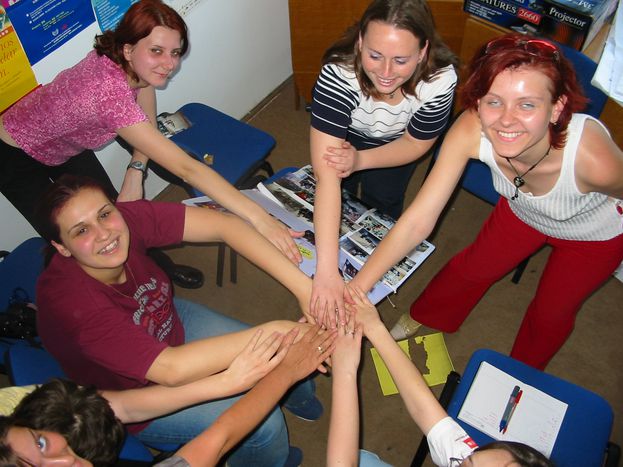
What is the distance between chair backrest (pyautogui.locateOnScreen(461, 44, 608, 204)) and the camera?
101 inches

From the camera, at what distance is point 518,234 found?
246 cm

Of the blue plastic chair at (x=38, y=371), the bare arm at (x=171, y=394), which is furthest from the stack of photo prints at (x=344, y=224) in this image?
the blue plastic chair at (x=38, y=371)

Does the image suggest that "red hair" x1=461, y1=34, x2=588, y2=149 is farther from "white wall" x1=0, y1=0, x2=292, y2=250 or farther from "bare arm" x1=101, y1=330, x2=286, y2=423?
"white wall" x1=0, y1=0, x2=292, y2=250

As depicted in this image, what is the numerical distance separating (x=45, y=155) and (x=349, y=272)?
5.11 feet

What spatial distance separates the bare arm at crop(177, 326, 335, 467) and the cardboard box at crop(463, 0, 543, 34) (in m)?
2.16

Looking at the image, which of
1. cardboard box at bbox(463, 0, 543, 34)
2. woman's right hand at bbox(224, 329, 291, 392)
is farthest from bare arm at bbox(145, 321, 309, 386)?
cardboard box at bbox(463, 0, 543, 34)

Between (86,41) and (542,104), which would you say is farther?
(86,41)

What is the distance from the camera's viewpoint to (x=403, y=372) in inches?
79.8

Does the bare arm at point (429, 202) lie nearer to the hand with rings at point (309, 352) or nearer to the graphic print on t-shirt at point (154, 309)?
the hand with rings at point (309, 352)

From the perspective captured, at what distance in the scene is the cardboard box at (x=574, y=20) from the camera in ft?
9.32

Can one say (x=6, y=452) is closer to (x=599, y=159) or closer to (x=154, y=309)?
(x=154, y=309)

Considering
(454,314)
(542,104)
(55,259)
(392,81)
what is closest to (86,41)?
(55,259)

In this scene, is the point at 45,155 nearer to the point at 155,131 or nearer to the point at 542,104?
the point at 155,131

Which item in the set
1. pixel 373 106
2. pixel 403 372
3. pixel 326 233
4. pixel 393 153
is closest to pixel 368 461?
pixel 403 372
